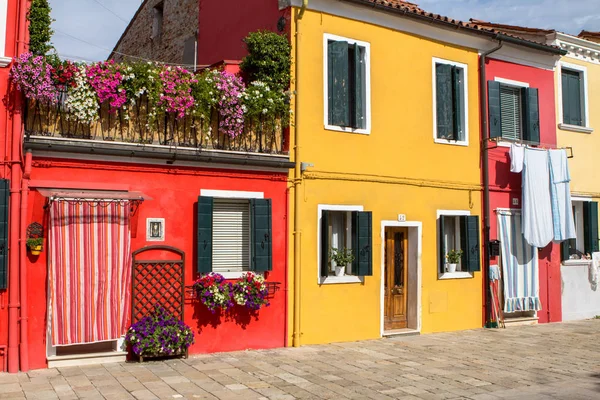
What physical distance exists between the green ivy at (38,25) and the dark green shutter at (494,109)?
936 cm

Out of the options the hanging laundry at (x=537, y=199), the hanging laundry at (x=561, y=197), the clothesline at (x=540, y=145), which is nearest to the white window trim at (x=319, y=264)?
the clothesline at (x=540, y=145)

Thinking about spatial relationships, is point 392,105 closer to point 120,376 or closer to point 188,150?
point 188,150

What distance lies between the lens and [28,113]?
32.1ft

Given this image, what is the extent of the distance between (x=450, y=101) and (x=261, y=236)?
18.4 feet

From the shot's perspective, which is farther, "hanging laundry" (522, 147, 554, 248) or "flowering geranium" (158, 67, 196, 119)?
"hanging laundry" (522, 147, 554, 248)

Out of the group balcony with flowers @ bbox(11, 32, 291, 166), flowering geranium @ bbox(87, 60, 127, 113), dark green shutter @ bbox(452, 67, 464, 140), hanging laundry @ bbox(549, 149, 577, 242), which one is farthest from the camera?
hanging laundry @ bbox(549, 149, 577, 242)

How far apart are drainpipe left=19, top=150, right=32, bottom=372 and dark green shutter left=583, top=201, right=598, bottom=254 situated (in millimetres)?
13013

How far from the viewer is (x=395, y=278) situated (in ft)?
45.5

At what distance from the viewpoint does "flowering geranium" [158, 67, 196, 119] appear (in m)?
10.7

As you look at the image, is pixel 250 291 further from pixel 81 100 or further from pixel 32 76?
pixel 32 76

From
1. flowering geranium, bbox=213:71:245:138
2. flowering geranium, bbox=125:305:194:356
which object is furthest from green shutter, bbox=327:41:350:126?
flowering geranium, bbox=125:305:194:356

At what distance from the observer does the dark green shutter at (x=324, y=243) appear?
12.3 meters

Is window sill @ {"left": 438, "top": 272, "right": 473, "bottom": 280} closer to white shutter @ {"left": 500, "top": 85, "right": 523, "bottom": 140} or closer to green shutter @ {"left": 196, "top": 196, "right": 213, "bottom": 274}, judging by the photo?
white shutter @ {"left": 500, "top": 85, "right": 523, "bottom": 140}

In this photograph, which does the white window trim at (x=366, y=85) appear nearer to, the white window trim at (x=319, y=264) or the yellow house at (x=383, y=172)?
the yellow house at (x=383, y=172)
